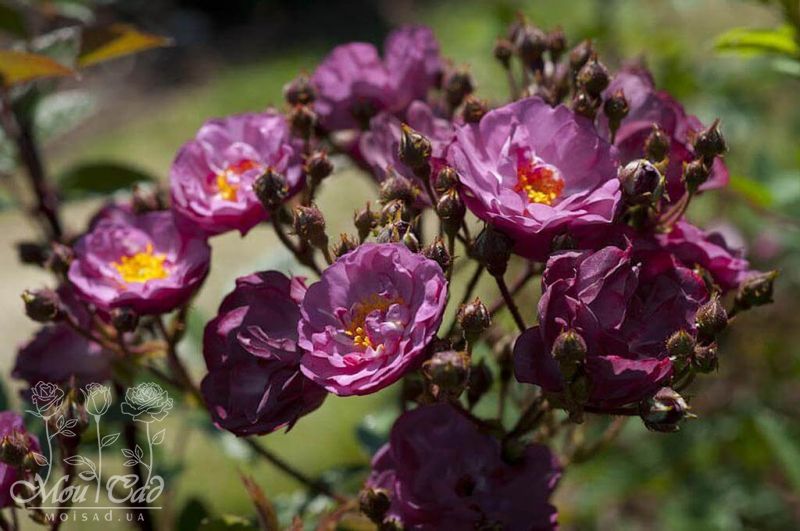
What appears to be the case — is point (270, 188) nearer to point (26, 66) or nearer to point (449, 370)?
point (449, 370)

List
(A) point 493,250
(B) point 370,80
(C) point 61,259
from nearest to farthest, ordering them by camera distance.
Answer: (A) point 493,250, (C) point 61,259, (B) point 370,80

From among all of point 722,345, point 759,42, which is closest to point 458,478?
point 759,42

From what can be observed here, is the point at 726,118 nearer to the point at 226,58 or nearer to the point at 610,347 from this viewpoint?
the point at 610,347

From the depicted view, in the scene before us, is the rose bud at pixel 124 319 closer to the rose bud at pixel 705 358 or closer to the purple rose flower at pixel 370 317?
the purple rose flower at pixel 370 317

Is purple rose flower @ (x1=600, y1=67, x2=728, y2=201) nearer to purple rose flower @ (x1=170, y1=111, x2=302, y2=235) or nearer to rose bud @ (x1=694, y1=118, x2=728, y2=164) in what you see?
rose bud @ (x1=694, y1=118, x2=728, y2=164)

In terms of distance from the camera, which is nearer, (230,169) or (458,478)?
(458,478)

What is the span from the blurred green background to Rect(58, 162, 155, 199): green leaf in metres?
0.06

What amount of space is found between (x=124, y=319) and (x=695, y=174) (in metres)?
0.57

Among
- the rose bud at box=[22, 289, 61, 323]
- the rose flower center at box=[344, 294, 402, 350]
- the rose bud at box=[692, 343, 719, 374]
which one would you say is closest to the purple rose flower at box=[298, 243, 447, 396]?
the rose flower center at box=[344, 294, 402, 350]

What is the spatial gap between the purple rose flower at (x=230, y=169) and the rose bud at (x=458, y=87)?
200 millimetres

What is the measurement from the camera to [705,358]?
0.83m

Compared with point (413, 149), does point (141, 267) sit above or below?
below

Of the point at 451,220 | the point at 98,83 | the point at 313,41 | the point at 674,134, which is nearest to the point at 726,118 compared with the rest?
the point at 674,134
